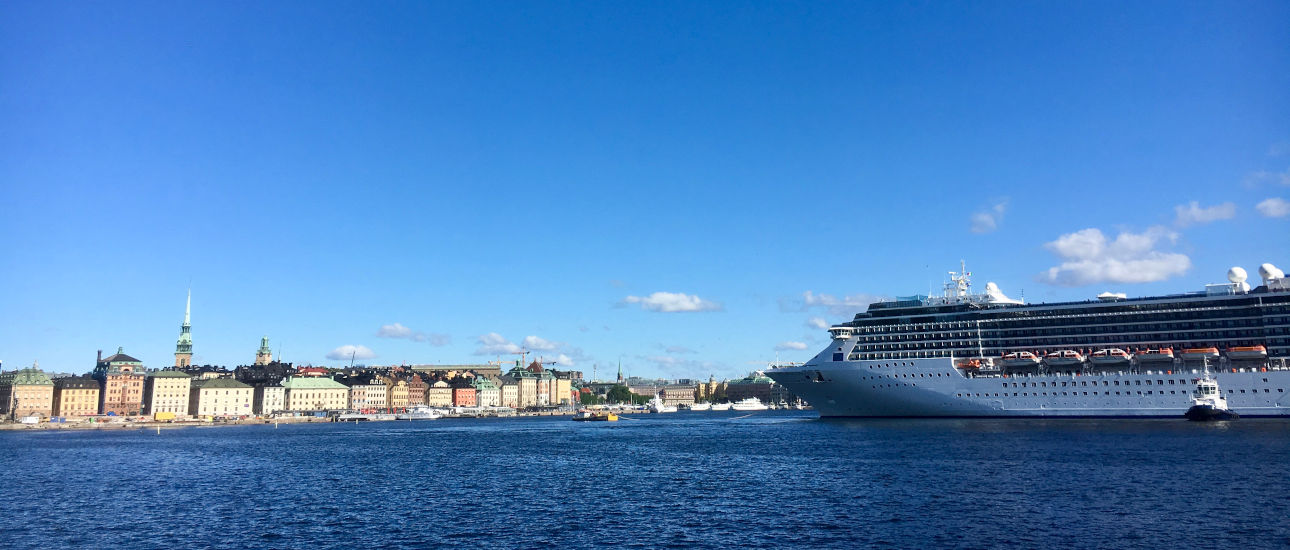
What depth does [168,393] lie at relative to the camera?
19462 cm

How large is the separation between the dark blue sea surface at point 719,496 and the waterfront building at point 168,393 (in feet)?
464

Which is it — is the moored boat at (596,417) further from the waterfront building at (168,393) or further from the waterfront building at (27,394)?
the waterfront building at (27,394)

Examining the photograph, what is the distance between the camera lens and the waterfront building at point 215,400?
19462 cm

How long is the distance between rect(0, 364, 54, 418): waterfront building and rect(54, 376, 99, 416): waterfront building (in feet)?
5.59

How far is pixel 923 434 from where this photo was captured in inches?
2746

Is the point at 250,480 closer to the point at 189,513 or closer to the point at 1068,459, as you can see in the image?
the point at 189,513

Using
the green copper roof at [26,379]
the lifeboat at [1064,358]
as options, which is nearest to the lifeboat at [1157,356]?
the lifeboat at [1064,358]

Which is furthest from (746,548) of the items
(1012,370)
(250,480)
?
(1012,370)

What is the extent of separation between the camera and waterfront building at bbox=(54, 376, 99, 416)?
188 meters

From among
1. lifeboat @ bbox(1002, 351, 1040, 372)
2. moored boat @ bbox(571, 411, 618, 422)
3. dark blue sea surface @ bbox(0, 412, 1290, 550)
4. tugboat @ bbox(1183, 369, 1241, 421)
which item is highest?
lifeboat @ bbox(1002, 351, 1040, 372)

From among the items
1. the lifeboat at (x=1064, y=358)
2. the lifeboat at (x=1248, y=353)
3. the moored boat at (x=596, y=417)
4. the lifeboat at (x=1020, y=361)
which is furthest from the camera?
the moored boat at (x=596, y=417)

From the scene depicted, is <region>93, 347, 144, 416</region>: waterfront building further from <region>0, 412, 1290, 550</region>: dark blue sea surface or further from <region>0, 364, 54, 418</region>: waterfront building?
<region>0, 412, 1290, 550</region>: dark blue sea surface

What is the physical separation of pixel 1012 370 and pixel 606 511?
61.1m

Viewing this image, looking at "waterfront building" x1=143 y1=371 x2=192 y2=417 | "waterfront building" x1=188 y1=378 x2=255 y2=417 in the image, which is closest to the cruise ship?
"waterfront building" x1=188 y1=378 x2=255 y2=417
